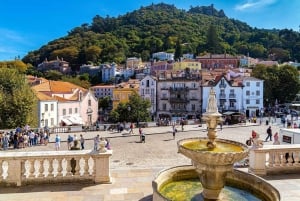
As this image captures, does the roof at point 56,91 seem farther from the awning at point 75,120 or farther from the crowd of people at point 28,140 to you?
the crowd of people at point 28,140

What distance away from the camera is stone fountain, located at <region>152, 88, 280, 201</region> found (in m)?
6.22

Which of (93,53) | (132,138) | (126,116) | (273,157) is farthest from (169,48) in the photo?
(273,157)

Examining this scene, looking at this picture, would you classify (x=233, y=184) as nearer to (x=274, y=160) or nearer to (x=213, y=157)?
(x=274, y=160)

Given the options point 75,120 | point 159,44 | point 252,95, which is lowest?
point 75,120

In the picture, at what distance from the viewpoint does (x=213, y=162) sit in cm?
623

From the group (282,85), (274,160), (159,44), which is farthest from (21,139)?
(159,44)

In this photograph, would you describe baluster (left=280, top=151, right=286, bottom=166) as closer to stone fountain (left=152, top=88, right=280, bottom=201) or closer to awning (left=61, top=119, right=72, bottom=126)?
stone fountain (left=152, top=88, right=280, bottom=201)

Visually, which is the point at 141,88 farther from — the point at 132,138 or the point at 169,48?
the point at 169,48

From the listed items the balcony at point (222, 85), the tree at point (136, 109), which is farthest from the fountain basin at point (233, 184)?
the balcony at point (222, 85)

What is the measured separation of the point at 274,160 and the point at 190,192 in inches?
130

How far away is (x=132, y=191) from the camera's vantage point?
27.4ft

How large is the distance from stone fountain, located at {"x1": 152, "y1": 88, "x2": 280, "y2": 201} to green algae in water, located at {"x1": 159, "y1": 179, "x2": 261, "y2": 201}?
0.13 metres

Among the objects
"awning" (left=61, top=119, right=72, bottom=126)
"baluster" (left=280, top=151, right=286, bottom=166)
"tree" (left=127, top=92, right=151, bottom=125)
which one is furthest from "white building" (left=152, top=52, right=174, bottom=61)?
"baluster" (left=280, top=151, right=286, bottom=166)

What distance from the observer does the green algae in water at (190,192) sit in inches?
303
